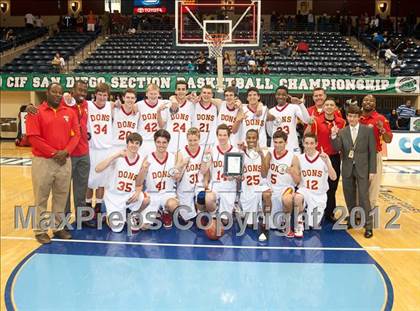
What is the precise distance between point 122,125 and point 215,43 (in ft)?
12.1

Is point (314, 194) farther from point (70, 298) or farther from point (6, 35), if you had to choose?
point (6, 35)

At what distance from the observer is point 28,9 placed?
25375 mm

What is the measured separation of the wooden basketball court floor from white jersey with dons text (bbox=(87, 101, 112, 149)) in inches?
44.9

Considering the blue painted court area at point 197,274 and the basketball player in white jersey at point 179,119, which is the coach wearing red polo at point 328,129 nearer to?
the blue painted court area at point 197,274

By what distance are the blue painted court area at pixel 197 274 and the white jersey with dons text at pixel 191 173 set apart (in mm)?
621

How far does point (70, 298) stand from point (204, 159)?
2526mm

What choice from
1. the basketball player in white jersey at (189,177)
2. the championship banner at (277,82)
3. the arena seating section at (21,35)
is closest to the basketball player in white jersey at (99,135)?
the basketball player in white jersey at (189,177)

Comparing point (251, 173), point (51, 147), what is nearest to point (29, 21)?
point (51, 147)

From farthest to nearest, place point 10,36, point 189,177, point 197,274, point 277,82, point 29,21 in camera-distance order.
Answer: point 29,21 → point 10,36 → point 277,82 → point 189,177 → point 197,274

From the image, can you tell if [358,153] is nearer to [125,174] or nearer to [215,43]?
[125,174]

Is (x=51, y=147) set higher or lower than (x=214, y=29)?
lower

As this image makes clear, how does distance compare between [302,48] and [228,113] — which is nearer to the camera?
[228,113]

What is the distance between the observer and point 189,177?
19.8 ft

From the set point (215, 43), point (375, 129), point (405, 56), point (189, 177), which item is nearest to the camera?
point (375, 129)
